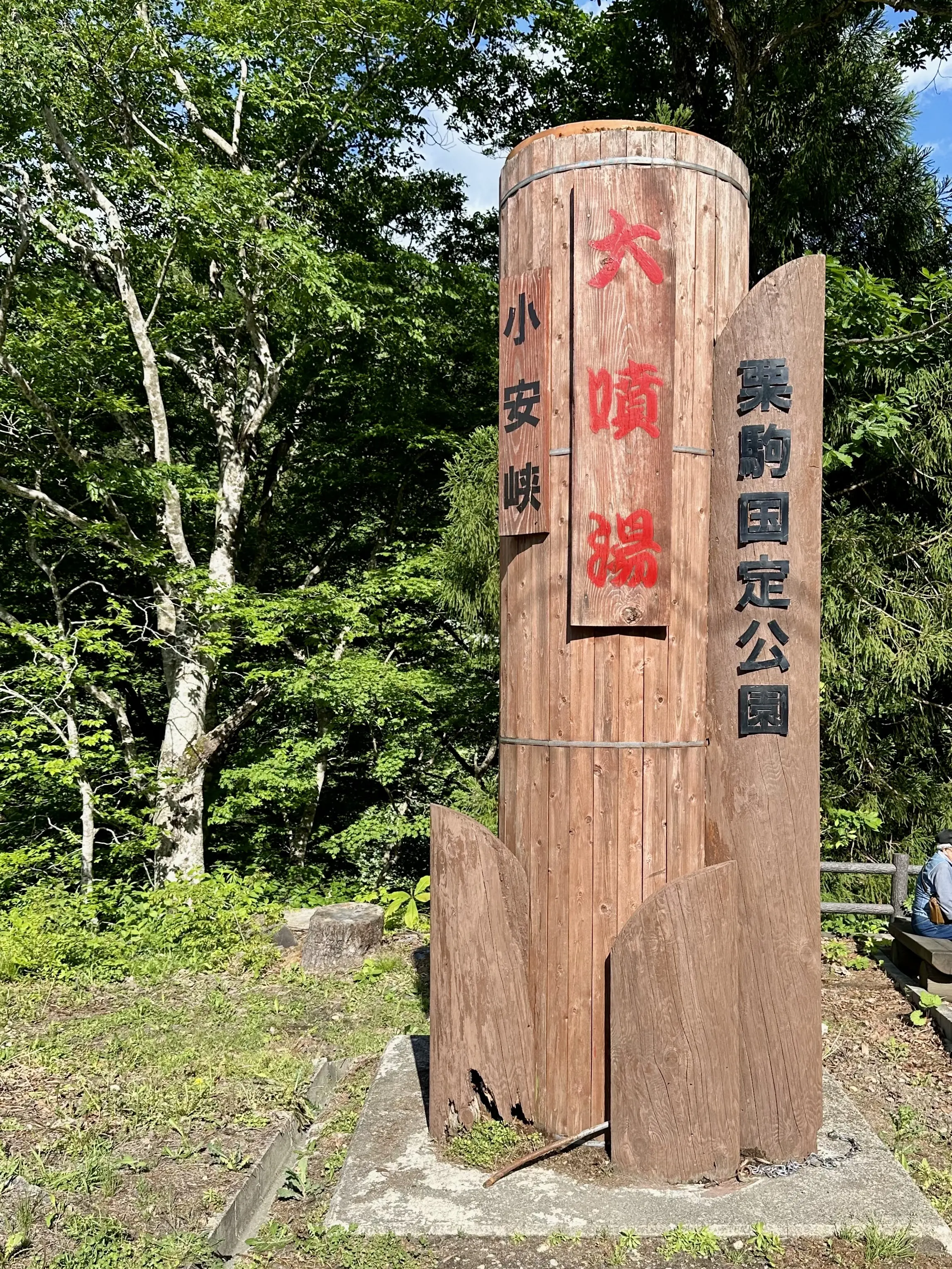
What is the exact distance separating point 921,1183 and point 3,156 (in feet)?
32.7

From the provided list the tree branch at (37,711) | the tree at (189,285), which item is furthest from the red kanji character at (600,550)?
the tree branch at (37,711)

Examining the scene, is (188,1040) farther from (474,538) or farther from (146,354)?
(146,354)

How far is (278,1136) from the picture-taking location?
3.70 m

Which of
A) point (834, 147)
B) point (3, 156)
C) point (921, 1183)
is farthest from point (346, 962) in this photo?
point (834, 147)

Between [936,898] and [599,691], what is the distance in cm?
372

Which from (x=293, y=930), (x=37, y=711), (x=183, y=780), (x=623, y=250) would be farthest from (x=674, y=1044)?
(x=183, y=780)

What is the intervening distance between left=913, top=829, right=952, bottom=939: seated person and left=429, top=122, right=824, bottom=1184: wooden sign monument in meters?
2.92

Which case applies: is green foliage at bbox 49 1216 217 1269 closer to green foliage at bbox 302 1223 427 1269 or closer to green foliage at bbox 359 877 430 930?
green foliage at bbox 302 1223 427 1269

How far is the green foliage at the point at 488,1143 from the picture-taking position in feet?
10.9

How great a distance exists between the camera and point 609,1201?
3066mm

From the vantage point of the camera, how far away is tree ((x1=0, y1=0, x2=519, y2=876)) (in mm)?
A: 8250

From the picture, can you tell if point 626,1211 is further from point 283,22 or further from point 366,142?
point 366,142

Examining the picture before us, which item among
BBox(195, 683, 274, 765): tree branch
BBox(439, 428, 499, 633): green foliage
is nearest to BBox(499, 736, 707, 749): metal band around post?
BBox(439, 428, 499, 633): green foliage

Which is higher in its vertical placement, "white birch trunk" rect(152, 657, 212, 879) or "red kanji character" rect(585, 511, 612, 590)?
"red kanji character" rect(585, 511, 612, 590)
